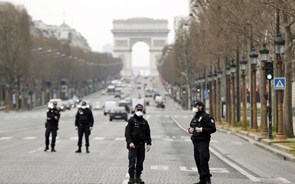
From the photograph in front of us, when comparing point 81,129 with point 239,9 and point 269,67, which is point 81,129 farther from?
point 239,9

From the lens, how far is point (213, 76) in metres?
69.9

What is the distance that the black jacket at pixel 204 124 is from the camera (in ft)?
58.8

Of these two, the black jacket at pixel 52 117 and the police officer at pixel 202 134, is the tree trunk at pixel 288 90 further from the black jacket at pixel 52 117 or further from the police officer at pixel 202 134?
the police officer at pixel 202 134

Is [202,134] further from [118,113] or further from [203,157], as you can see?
[118,113]

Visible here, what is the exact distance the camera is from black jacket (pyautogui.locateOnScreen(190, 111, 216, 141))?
17922 millimetres

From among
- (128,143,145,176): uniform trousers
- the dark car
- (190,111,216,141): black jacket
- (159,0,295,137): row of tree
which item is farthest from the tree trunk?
the dark car

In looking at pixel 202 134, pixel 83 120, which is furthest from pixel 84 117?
pixel 202 134

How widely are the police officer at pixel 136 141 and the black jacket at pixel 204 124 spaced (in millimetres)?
1150

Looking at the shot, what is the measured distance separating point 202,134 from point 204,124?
0.75 feet

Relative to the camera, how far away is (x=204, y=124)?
58.9 feet

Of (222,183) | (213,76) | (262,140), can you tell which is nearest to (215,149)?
(262,140)

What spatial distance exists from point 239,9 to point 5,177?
2659cm

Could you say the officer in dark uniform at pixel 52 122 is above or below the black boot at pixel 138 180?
above

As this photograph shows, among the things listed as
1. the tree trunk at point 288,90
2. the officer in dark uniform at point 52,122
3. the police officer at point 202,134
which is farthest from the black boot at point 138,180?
the tree trunk at point 288,90
